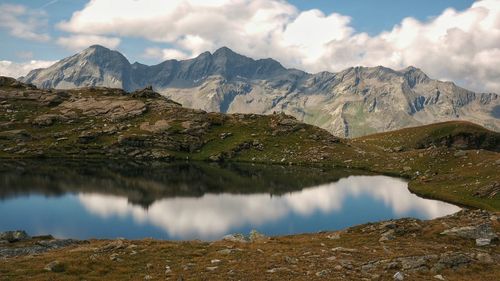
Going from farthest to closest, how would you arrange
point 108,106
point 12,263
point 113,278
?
point 108,106, point 12,263, point 113,278

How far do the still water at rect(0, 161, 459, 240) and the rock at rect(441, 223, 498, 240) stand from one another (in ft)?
77.3

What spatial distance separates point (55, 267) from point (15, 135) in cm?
14120

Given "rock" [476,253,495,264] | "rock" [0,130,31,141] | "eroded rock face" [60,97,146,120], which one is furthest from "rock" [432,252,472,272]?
"eroded rock face" [60,97,146,120]

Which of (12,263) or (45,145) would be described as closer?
(12,263)

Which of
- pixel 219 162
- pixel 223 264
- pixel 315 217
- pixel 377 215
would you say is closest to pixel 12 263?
pixel 223 264

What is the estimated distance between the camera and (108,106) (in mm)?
186375

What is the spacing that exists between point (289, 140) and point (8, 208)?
115813 millimetres

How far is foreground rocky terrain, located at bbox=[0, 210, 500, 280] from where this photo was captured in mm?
30125

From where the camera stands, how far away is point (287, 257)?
35.2 meters

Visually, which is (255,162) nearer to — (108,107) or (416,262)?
(108,107)

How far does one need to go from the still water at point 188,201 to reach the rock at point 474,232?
77.3 feet

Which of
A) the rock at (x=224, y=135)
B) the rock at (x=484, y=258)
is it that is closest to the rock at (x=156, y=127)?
the rock at (x=224, y=135)

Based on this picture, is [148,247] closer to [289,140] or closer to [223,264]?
[223,264]

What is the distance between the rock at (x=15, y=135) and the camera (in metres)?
148
